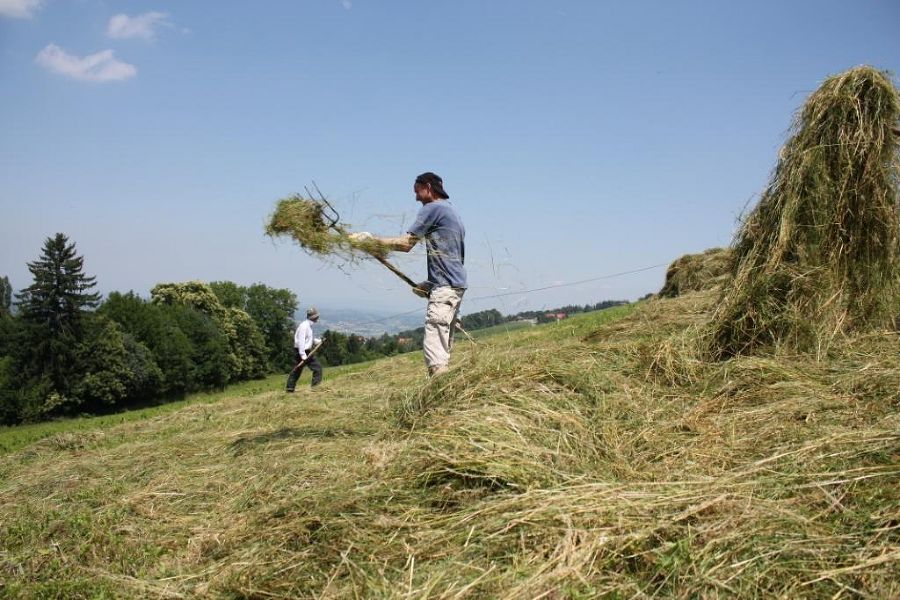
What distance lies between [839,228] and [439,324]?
4.10 metres

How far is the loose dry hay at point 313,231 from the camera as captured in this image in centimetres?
521

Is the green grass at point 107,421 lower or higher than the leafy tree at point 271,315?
lower

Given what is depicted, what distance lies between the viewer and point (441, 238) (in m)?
5.15

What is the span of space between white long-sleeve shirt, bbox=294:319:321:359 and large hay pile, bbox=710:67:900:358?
8.52 metres

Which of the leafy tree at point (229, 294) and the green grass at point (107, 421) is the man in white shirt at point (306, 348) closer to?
the green grass at point (107, 421)

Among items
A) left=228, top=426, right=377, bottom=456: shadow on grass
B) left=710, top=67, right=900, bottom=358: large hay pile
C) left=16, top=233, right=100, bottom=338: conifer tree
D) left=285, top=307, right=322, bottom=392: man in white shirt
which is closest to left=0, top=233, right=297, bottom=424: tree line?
left=16, top=233, right=100, bottom=338: conifer tree

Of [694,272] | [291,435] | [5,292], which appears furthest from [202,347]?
[5,292]

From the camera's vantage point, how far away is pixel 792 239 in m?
6.05

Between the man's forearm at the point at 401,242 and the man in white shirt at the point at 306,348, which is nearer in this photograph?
the man's forearm at the point at 401,242

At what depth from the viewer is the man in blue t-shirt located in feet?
16.8

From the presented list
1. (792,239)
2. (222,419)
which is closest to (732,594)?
(792,239)

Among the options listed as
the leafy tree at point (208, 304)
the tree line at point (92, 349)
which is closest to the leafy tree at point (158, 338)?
the tree line at point (92, 349)

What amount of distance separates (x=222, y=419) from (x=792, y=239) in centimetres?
739

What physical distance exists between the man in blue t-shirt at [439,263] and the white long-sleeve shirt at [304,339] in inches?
307
